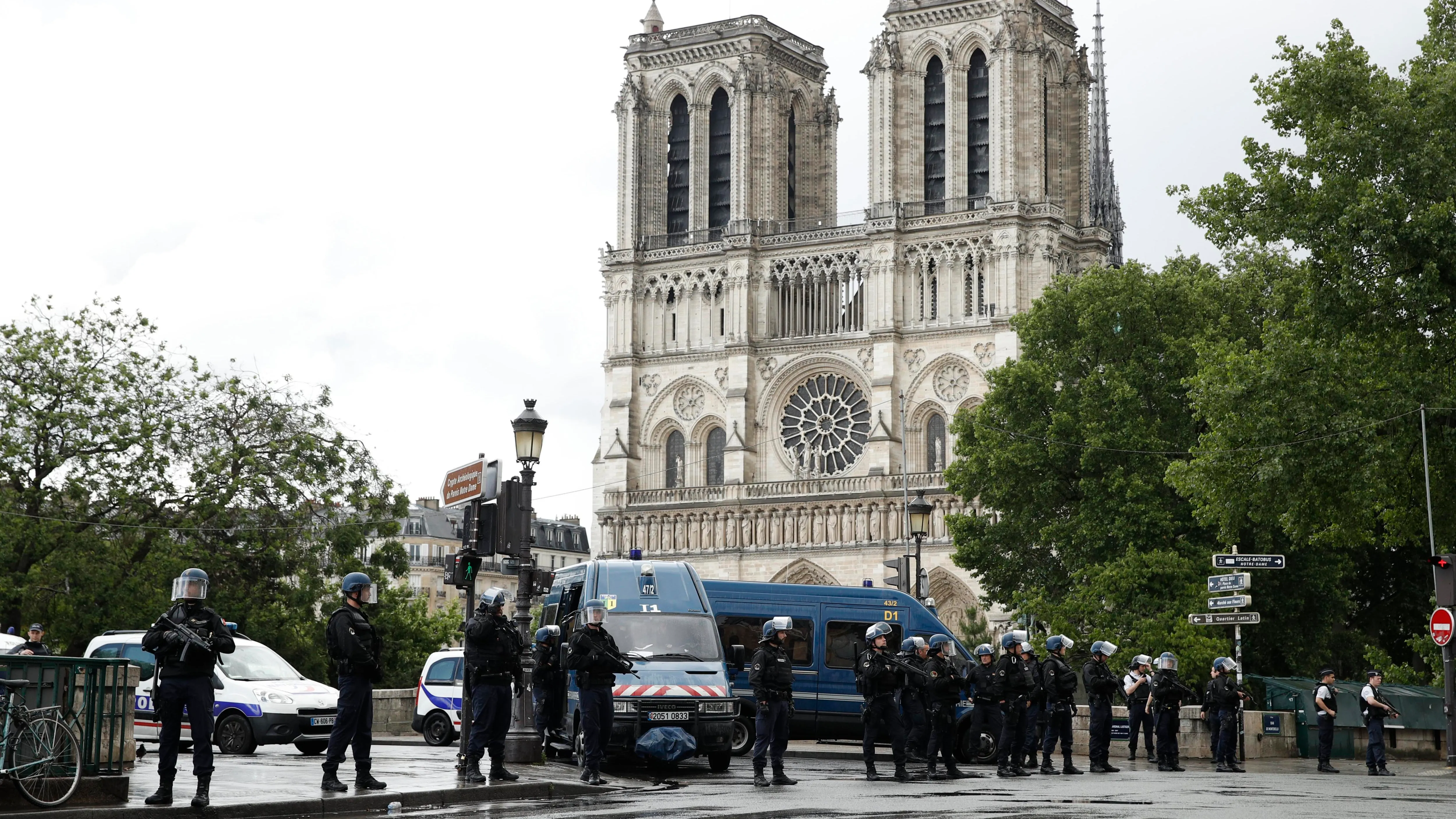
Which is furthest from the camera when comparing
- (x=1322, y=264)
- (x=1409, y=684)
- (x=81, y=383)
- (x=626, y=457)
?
(x=626, y=457)

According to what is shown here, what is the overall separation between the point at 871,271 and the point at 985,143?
5.83 m

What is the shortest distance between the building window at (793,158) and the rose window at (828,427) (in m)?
8.13

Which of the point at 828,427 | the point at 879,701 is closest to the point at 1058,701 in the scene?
the point at 879,701

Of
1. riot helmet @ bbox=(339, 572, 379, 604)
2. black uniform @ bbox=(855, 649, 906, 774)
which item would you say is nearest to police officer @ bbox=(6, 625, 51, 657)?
riot helmet @ bbox=(339, 572, 379, 604)

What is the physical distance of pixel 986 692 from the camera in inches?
754

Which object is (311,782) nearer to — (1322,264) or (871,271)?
(1322,264)

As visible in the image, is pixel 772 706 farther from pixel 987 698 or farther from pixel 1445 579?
pixel 1445 579

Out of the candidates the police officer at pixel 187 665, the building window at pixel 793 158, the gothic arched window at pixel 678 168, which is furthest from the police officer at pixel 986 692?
the building window at pixel 793 158

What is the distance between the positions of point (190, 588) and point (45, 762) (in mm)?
1554

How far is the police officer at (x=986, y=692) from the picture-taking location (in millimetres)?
19156

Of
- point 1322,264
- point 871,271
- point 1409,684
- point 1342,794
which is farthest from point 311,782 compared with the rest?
point 871,271

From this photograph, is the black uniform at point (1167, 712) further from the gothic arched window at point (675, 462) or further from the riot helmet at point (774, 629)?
the gothic arched window at point (675, 462)

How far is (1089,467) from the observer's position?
3675 centimetres

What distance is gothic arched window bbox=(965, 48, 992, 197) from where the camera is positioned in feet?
205
